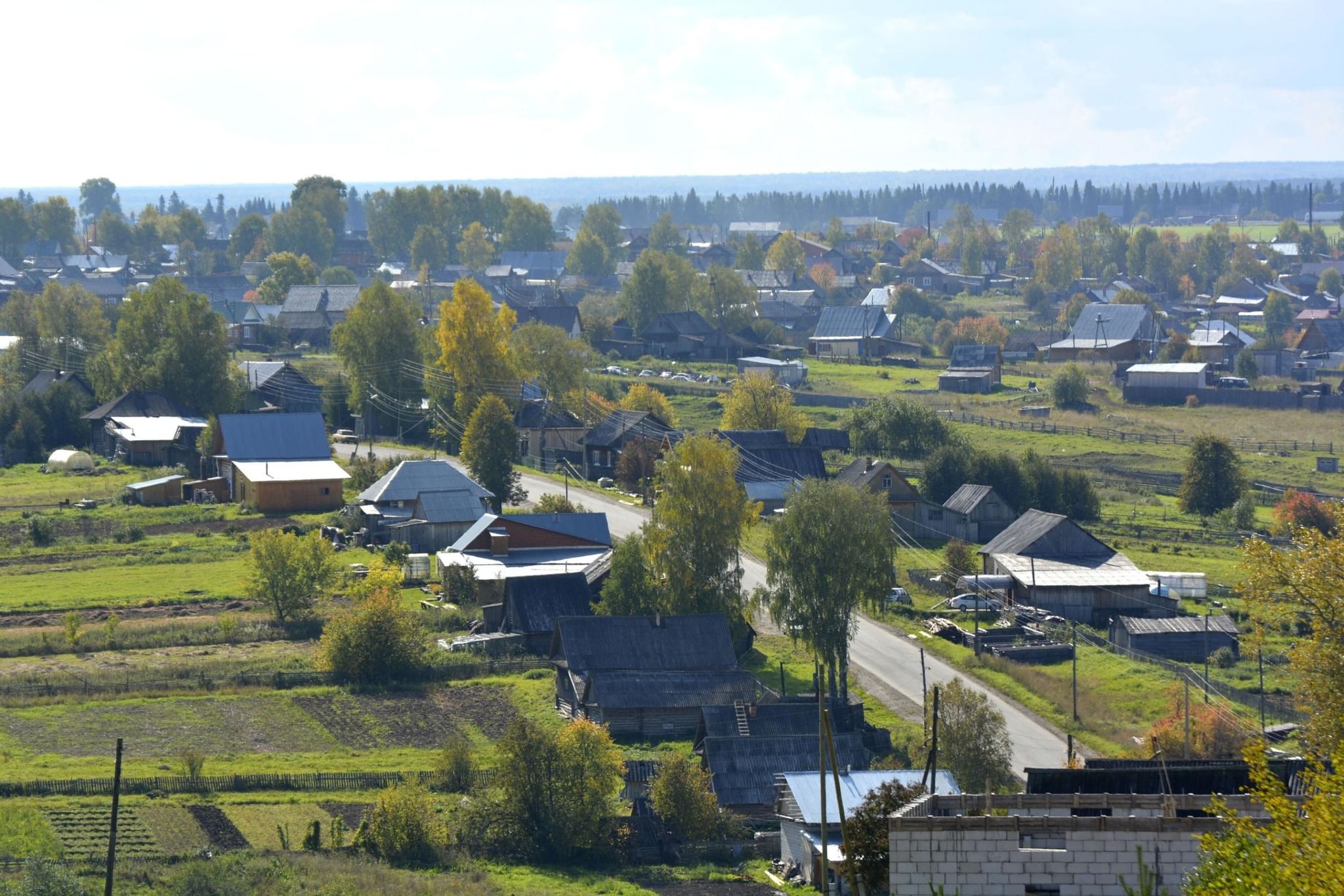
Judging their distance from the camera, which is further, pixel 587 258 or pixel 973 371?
pixel 587 258

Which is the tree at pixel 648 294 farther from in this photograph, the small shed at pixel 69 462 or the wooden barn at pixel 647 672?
the wooden barn at pixel 647 672

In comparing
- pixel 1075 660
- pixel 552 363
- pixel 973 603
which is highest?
pixel 552 363

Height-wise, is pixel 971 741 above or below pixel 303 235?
below

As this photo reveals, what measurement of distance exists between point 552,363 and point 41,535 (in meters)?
27.0

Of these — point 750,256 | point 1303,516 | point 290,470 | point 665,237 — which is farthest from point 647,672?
point 665,237

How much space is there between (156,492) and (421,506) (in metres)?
13.2

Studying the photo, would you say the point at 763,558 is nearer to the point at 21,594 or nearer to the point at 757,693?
the point at 757,693

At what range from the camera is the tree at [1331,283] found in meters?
158

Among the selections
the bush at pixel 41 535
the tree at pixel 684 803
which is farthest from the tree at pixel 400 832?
the bush at pixel 41 535

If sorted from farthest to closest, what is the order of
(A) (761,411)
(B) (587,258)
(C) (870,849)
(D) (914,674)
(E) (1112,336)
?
(B) (587,258) < (E) (1112,336) < (A) (761,411) < (D) (914,674) < (C) (870,849)

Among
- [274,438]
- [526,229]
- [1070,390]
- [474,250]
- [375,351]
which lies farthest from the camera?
[526,229]

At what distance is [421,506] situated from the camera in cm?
6012

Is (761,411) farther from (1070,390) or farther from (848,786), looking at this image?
(848,786)

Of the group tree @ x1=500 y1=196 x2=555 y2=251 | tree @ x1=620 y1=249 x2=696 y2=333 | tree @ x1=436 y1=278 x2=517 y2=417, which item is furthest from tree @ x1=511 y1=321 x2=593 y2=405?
tree @ x1=500 y1=196 x2=555 y2=251
